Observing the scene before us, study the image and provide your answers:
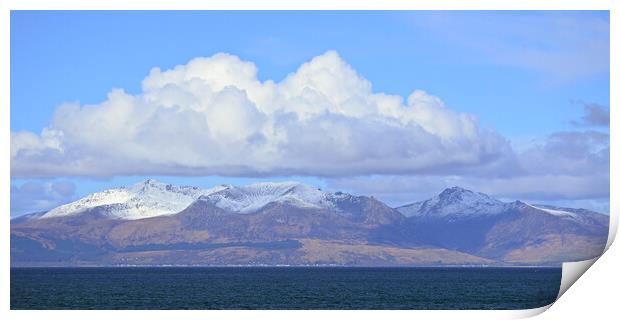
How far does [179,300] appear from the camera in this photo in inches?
4951

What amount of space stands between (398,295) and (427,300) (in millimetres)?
15057
